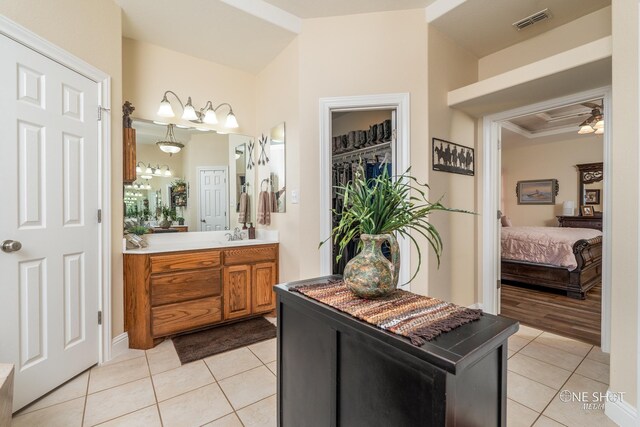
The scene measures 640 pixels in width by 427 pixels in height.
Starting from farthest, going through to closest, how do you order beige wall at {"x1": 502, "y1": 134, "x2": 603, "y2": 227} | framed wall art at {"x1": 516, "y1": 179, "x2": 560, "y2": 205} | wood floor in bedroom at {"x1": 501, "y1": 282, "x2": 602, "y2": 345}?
1. framed wall art at {"x1": 516, "y1": 179, "x2": 560, "y2": 205}
2. beige wall at {"x1": 502, "y1": 134, "x2": 603, "y2": 227}
3. wood floor in bedroom at {"x1": 501, "y1": 282, "x2": 602, "y2": 345}

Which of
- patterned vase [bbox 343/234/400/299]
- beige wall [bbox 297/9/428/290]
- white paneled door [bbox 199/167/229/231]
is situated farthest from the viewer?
white paneled door [bbox 199/167/229/231]

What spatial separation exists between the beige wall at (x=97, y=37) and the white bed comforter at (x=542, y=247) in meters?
4.99

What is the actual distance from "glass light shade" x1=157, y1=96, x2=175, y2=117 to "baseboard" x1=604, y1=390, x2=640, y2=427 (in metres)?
3.94

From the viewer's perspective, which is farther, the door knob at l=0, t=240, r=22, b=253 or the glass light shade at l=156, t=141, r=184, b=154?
the glass light shade at l=156, t=141, r=184, b=154

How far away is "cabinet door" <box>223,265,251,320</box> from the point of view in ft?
9.20

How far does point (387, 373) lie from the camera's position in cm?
84

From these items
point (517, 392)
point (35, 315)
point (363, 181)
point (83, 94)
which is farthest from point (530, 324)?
point (83, 94)

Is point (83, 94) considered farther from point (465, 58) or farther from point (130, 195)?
point (465, 58)

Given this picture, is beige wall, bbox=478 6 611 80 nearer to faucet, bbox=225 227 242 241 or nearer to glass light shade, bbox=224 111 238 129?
glass light shade, bbox=224 111 238 129

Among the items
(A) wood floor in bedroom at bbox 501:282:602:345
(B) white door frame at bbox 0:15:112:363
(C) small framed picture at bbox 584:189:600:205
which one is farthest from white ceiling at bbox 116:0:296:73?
(C) small framed picture at bbox 584:189:600:205

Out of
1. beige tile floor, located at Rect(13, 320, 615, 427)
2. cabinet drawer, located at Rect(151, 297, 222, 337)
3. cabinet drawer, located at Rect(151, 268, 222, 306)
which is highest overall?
cabinet drawer, located at Rect(151, 268, 222, 306)

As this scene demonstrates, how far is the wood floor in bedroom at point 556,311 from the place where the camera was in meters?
2.78

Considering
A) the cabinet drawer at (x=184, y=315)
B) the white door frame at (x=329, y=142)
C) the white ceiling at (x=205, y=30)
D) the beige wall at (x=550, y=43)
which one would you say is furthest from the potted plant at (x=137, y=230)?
the beige wall at (x=550, y=43)

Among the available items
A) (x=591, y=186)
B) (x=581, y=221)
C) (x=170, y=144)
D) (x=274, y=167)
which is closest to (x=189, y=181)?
(x=170, y=144)
